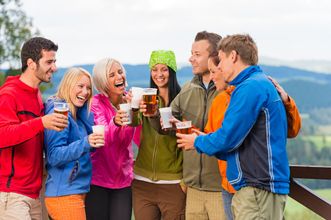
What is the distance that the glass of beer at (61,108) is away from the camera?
355cm

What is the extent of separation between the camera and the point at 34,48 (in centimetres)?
Result: 380

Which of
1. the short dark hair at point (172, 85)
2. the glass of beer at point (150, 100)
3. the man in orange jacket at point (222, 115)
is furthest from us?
the short dark hair at point (172, 85)

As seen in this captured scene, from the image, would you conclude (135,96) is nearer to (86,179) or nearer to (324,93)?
(86,179)

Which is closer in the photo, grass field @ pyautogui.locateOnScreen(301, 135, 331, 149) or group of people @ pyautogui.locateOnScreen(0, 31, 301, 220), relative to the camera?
group of people @ pyautogui.locateOnScreen(0, 31, 301, 220)

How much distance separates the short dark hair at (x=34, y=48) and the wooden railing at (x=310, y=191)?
5.80ft

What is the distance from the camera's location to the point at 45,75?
3781 mm

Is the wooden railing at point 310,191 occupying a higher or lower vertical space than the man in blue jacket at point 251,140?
lower

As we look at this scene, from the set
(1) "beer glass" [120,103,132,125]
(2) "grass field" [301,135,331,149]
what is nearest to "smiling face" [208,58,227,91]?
(1) "beer glass" [120,103,132,125]

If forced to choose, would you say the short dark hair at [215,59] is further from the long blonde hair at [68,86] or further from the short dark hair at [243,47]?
the long blonde hair at [68,86]

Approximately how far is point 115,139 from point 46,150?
0.53 meters

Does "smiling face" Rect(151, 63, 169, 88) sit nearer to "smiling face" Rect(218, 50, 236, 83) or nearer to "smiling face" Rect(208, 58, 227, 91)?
"smiling face" Rect(208, 58, 227, 91)

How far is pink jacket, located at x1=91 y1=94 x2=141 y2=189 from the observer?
13.8 feet

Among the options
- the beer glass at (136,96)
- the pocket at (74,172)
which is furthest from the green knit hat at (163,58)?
the pocket at (74,172)

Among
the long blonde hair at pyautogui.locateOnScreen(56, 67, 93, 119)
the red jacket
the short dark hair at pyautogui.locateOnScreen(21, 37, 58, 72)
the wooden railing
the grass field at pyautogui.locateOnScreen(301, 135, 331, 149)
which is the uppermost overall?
the short dark hair at pyautogui.locateOnScreen(21, 37, 58, 72)
